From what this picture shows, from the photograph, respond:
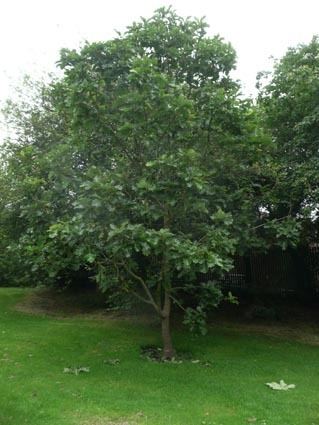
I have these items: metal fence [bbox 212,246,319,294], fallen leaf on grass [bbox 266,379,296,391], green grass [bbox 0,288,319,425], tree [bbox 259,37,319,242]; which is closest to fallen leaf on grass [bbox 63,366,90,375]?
green grass [bbox 0,288,319,425]

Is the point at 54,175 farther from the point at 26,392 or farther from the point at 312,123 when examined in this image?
the point at 312,123

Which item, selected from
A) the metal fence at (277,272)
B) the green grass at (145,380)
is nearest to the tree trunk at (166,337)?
the green grass at (145,380)

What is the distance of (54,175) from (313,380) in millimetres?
5717

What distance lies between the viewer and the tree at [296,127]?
33.8ft

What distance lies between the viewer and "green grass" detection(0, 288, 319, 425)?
21.6 feet

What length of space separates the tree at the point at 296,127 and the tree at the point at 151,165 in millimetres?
829

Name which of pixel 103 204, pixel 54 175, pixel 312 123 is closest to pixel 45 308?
pixel 54 175

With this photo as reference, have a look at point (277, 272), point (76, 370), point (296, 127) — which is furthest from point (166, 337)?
point (277, 272)

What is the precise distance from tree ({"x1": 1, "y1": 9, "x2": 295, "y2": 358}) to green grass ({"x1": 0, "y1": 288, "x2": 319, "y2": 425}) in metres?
1.13

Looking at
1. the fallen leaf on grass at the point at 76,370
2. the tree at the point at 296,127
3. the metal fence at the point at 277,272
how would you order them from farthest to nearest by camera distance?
the metal fence at the point at 277,272 < the tree at the point at 296,127 < the fallen leaf on grass at the point at 76,370

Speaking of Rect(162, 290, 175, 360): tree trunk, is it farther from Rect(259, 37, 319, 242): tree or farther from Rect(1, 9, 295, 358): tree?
Rect(259, 37, 319, 242): tree

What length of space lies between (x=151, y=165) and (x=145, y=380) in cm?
354

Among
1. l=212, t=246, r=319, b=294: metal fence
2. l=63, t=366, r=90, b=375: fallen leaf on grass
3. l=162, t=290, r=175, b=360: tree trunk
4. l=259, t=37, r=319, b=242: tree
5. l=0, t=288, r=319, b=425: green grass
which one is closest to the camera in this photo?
l=0, t=288, r=319, b=425: green grass

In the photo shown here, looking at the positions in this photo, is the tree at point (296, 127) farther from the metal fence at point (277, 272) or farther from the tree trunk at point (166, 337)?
the tree trunk at point (166, 337)
